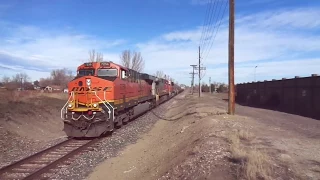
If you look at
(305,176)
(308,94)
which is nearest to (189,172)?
(305,176)

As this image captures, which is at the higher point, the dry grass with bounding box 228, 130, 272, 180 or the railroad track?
the dry grass with bounding box 228, 130, 272, 180

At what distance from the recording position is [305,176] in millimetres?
6551

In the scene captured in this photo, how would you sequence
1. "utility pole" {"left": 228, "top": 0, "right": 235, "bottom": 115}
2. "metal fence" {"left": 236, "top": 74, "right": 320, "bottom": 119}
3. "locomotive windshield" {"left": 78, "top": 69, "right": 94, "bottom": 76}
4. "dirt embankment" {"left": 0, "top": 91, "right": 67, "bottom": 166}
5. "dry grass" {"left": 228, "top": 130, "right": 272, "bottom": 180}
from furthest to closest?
"metal fence" {"left": 236, "top": 74, "right": 320, "bottom": 119} → "utility pole" {"left": 228, "top": 0, "right": 235, "bottom": 115} → "locomotive windshield" {"left": 78, "top": 69, "right": 94, "bottom": 76} → "dirt embankment" {"left": 0, "top": 91, "right": 67, "bottom": 166} → "dry grass" {"left": 228, "top": 130, "right": 272, "bottom": 180}

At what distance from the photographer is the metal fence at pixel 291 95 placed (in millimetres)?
26844

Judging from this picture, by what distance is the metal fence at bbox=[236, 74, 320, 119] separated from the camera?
88.1 ft

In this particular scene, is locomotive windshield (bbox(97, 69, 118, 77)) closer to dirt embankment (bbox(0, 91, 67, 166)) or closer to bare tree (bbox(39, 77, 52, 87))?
dirt embankment (bbox(0, 91, 67, 166))

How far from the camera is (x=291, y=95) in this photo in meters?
32.2

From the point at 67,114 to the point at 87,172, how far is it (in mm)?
6134

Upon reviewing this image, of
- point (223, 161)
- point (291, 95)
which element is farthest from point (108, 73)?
point (291, 95)

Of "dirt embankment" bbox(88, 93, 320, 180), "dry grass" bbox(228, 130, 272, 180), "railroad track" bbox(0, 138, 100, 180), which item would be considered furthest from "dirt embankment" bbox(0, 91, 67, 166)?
"dry grass" bbox(228, 130, 272, 180)

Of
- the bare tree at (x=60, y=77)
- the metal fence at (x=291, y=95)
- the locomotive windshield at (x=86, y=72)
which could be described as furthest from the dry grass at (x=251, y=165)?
the bare tree at (x=60, y=77)

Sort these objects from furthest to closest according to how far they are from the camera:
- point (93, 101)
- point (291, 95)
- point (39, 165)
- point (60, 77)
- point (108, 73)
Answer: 1. point (60, 77)
2. point (291, 95)
3. point (108, 73)
4. point (93, 101)
5. point (39, 165)

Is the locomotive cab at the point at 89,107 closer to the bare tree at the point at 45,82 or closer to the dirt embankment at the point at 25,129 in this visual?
the dirt embankment at the point at 25,129

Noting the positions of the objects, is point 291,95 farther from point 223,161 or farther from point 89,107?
point 223,161
